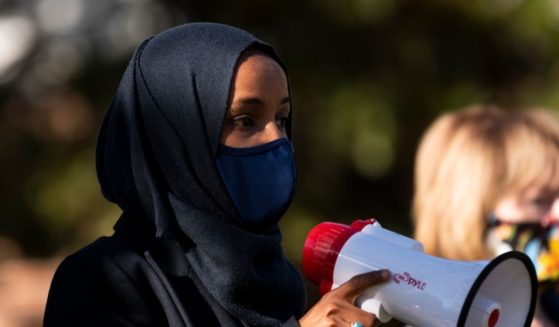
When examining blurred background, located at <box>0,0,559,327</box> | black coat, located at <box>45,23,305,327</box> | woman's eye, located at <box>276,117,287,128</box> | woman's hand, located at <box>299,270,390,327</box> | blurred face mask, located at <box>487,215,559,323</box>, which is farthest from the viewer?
blurred background, located at <box>0,0,559,327</box>

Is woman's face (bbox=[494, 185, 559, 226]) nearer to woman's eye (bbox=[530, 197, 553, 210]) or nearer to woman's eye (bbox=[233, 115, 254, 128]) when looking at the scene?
woman's eye (bbox=[530, 197, 553, 210])

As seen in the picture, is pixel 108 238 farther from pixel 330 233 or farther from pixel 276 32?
pixel 276 32

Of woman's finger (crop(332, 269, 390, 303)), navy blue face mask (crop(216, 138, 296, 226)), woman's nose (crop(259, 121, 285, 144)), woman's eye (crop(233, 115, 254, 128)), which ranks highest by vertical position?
woman's eye (crop(233, 115, 254, 128))

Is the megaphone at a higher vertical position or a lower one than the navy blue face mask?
lower

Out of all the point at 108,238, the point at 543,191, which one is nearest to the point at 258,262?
the point at 108,238

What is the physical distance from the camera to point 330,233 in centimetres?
248

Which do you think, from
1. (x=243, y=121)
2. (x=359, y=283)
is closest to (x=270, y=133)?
(x=243, y=121)

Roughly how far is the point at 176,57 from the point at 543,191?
166 centimetres

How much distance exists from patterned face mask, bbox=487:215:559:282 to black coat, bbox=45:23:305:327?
1.30 m

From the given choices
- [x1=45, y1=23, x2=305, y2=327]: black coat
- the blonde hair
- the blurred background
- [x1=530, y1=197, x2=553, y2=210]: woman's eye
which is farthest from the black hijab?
the blurred background

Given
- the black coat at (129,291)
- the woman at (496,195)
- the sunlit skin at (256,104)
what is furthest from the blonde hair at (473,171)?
the black coat at (129,291)

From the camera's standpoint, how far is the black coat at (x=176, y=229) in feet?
7.82

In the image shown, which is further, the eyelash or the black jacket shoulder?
the eyelash

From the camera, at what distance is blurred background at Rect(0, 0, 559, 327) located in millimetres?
6754
